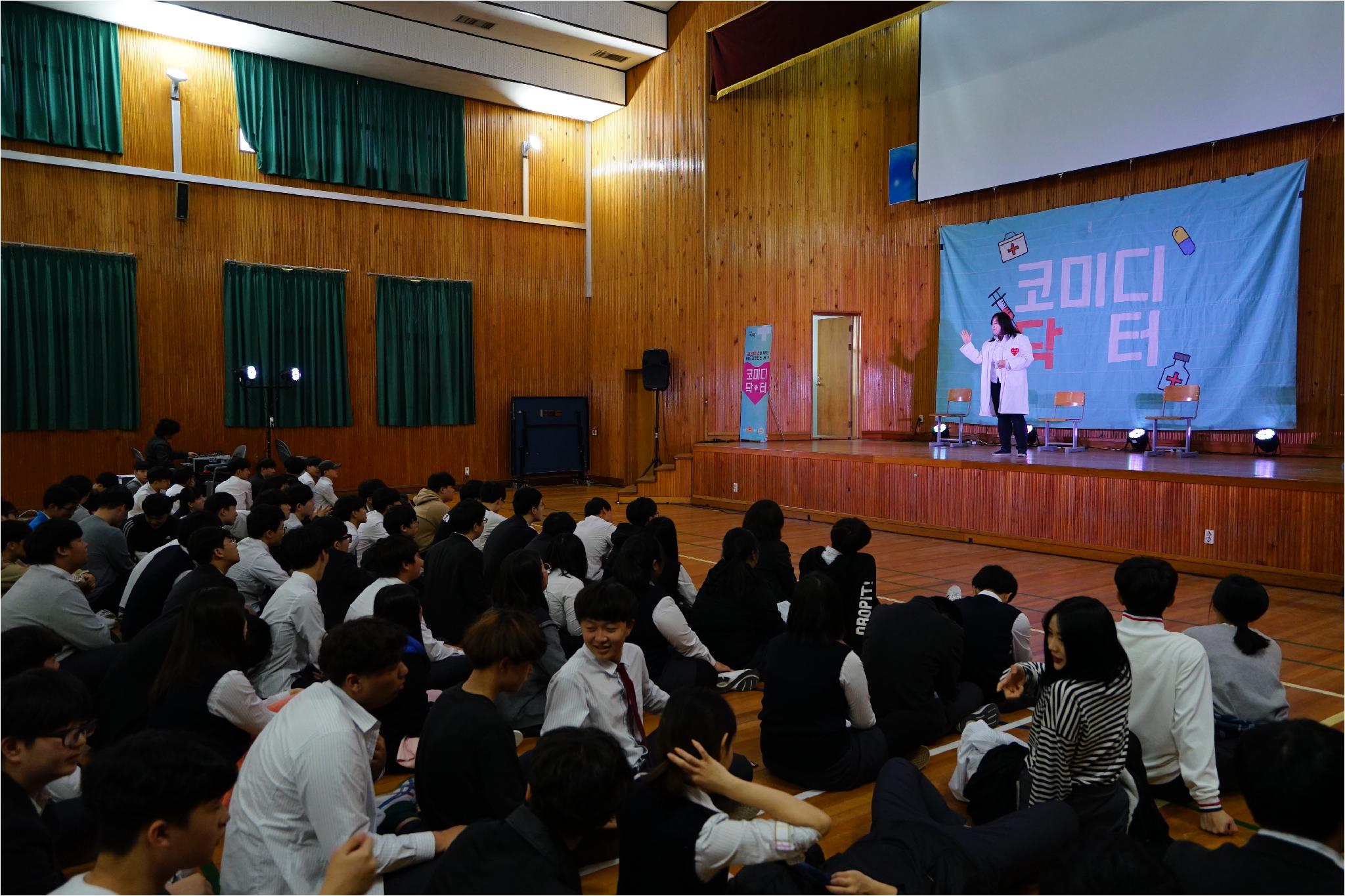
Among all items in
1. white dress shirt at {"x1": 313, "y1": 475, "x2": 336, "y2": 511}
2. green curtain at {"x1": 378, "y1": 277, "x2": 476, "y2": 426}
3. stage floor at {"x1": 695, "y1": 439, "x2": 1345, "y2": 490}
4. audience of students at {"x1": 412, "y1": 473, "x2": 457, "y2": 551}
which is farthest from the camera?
green curtain at {"x1": 378, "y1": 277, "x2": 476, "y2": 426}

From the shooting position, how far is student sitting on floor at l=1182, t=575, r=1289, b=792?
3.04 metres

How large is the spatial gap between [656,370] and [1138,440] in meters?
5.90

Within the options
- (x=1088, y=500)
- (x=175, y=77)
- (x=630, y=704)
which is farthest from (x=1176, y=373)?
(x=175, y=77)

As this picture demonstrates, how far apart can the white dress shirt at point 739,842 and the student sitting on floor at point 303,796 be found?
725 millimetres

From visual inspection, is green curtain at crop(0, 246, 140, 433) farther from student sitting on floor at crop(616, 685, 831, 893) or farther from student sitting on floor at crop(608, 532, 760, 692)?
student sitting on floor at crop(616, 685, 831, 893)

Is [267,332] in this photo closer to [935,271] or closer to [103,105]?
[103,105]

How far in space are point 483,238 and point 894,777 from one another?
11475 mm

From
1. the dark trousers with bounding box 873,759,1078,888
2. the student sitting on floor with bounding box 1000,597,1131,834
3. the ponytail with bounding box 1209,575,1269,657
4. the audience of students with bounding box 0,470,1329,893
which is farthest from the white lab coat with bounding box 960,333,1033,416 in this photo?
the dark trousers with bounding box 873,759,1078,888

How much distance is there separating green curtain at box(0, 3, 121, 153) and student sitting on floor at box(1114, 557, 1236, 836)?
37.2 feet

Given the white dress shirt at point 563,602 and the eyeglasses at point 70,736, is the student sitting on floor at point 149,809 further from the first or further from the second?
the white dress shirt at point 563,602

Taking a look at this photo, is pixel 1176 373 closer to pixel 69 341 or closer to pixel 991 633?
pixel 991 633

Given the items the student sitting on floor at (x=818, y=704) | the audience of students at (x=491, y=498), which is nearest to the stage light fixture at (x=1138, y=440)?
the audience of students at (x=491, y=498)

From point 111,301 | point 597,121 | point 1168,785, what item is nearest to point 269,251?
point 111,301

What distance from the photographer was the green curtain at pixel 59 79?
9336 mm
